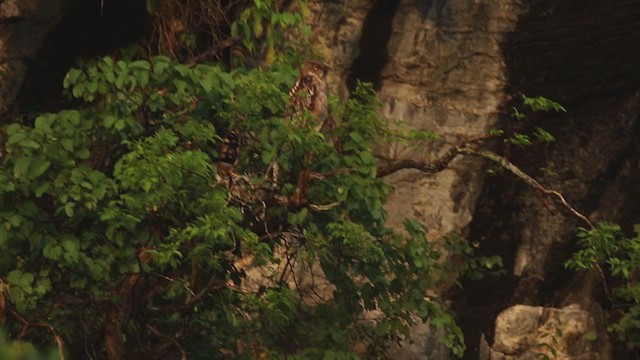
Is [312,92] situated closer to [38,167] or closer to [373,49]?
[38,167]

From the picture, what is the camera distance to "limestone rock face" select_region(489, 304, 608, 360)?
7223 millimetres

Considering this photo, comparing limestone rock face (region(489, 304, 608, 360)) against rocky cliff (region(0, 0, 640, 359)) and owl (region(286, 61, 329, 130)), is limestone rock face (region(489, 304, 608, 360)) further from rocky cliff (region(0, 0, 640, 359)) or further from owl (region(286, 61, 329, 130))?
owl (region(286, 61, 329, 130))

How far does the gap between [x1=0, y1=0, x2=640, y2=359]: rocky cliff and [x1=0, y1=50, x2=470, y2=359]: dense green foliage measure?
4.87 feet

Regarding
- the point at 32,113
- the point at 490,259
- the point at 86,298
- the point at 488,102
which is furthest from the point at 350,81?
the point at 86,298

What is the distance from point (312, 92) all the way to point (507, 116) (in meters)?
2.11

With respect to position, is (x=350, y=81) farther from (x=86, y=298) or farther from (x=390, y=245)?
(x=86, y=298)

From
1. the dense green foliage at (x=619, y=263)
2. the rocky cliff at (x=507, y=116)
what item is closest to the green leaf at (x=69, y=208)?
the rocky cliff at (x=507, y=116)

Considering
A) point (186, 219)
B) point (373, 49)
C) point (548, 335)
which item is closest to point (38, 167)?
point (186, 219)

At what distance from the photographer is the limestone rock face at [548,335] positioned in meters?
7.22

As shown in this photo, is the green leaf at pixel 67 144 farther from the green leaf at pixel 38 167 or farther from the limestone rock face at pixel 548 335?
the limestone rock face at pixel 548 335

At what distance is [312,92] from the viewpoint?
19.3ft

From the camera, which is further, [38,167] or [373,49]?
[373,49]

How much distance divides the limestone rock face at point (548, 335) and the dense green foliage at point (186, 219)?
4.25ft

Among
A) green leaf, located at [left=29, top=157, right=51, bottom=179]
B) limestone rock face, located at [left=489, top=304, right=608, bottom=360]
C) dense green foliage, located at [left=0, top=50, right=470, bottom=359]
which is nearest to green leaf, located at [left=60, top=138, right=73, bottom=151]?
dense green foliage, located at [left=0, top=50, right=470, bottom=359]
